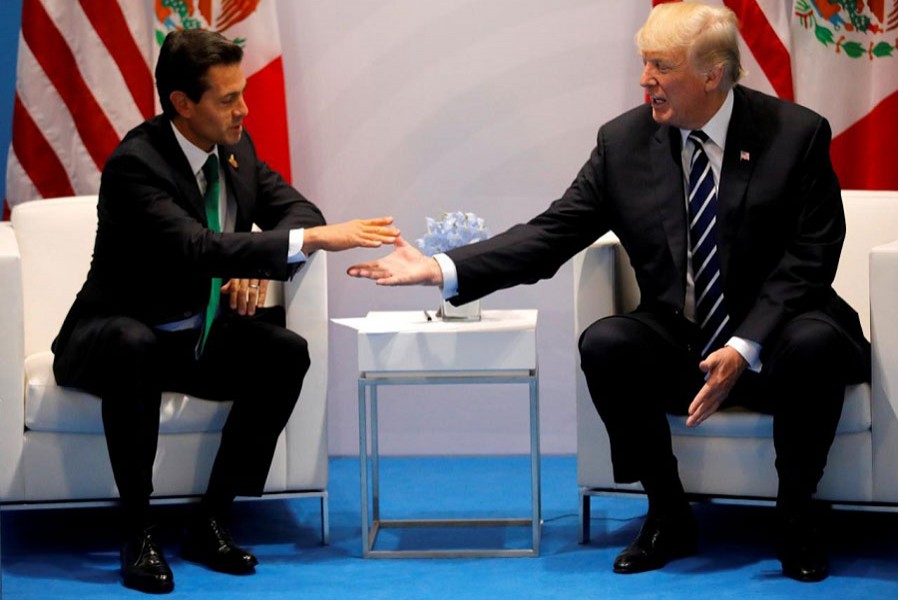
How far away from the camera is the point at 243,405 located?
377 centimetres

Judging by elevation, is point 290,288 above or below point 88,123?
below

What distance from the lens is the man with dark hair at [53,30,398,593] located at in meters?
3.65

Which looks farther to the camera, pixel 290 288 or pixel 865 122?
pixel 865 122

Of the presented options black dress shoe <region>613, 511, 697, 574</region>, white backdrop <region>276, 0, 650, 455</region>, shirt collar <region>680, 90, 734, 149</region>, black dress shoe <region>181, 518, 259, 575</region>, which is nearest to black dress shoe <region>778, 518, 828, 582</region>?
black dress shoe <region>613, 511, 697, 574</region>

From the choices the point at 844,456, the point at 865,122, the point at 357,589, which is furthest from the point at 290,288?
the point at 865,122

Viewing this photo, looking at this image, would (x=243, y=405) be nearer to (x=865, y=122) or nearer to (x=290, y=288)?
(x=290, y=288)

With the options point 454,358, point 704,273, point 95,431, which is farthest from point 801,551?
point 95,431

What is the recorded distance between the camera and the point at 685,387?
366 cm

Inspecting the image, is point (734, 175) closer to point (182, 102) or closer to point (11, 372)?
point (182, 102)

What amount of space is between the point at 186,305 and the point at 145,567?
0.70 meters

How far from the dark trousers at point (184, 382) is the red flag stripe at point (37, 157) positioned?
122cm

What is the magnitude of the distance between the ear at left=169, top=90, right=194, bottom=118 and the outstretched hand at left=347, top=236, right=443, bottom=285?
0.60 meters

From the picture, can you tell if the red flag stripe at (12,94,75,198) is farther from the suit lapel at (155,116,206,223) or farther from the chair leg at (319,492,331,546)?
the chair leg at (319,492,331,546)

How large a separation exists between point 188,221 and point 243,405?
1.61 feet
